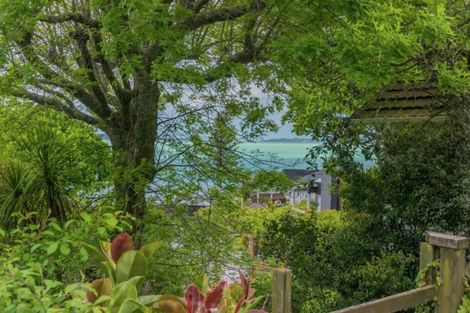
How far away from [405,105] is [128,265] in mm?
4680

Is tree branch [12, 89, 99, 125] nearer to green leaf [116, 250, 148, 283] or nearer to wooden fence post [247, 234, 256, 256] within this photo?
wooden fence post [247, 234, 256, 256]

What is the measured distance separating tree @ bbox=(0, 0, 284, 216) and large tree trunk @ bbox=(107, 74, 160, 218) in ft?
0.04

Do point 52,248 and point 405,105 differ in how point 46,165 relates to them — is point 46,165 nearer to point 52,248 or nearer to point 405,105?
point 52,248

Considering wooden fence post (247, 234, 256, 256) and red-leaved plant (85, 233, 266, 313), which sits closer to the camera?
red-leaved plant (85, 233, 266, 313)

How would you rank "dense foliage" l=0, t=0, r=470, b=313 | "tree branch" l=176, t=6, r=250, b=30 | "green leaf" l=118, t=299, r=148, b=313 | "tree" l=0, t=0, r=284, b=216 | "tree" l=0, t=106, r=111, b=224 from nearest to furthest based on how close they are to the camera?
"green leaf" l=118, t=299, r=148, b=313 < "tree" l=0, t=0, r=284, b=216 < "dense foliage" l=0, t=0, r=470, b=313 < "tree branch" l=176, t=6, r=250, b=30 < "tree" l=0, t=106, r=111, b=224

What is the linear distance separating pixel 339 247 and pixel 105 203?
A: 2.54m

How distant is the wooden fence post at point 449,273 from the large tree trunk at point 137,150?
2.87 meters

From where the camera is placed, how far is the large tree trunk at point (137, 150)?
196 inches

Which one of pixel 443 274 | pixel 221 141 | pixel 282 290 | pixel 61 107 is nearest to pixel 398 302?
pixel 443 274

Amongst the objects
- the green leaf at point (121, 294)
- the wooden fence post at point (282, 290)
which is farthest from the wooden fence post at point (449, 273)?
the green leaf at point (121, 294)

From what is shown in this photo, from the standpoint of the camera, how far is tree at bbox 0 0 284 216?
146 inches

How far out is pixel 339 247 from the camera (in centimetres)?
544

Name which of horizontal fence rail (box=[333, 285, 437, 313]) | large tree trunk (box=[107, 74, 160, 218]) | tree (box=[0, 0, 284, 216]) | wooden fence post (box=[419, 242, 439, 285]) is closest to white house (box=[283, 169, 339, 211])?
tree (box=[0, 0, 284, 216])

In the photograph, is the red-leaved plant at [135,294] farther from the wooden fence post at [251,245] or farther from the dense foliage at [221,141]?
the wooden fence post at [251,245]
